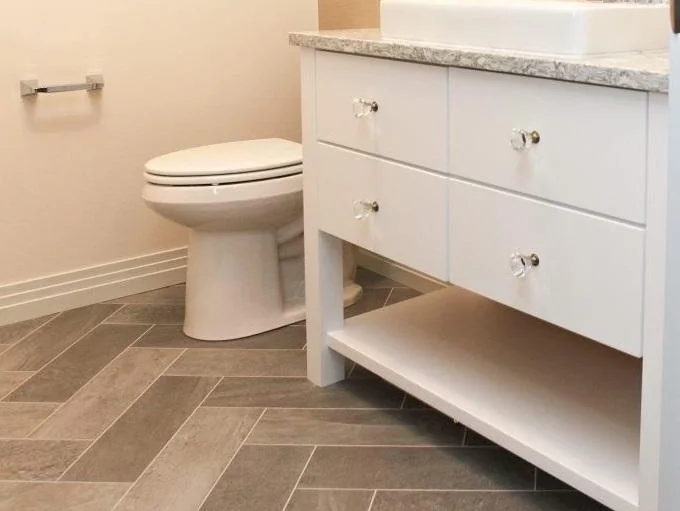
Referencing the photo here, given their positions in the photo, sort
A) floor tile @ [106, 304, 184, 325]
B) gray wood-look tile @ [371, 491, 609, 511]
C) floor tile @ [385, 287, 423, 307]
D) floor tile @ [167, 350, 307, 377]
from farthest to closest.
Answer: floor tile @ [385, 287, 423, 307], floor tile @ [106, 304, 184, 325], floor tile @ [167, 350, 307, 377], gray wood-look tile @ [371, 491, 609, 511]

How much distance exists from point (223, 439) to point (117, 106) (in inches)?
47.8

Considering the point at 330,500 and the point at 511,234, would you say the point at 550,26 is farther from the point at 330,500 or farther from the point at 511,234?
the point at 330,500

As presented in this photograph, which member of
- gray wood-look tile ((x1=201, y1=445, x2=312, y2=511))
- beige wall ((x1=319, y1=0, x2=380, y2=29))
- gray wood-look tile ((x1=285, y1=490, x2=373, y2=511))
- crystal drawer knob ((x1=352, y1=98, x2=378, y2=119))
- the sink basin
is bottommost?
gray wood-look tile ((x1=285, y1=490, x2=373, y2=511))

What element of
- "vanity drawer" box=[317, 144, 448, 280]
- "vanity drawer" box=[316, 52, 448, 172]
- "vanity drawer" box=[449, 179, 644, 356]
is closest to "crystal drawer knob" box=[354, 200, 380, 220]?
"vanity drawer" box=[317, 144, 448, 280]

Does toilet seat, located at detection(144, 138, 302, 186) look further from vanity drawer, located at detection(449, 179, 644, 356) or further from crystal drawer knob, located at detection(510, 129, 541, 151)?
crystal drawer knob, located at detection(510, 129, 541, 151)

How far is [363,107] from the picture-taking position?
1894 millimetres

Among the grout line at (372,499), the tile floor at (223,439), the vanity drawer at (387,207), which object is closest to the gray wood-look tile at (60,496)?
the tile floor at (223,439)

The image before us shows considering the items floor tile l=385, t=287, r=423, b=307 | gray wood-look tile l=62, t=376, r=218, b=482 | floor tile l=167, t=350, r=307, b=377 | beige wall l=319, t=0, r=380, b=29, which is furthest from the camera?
beige wall l=319, t=0, r=380, b=29

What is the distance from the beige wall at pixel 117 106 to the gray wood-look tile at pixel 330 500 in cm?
131

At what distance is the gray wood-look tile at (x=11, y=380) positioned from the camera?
225cm

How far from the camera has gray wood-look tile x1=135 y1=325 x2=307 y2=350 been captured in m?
2.47

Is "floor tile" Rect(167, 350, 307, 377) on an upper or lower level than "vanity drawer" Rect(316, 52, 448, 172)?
lower

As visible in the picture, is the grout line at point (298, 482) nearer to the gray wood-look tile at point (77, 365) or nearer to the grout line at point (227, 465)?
the grout line at point (227, 465)

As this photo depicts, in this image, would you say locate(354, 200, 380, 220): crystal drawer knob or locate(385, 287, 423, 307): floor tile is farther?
locate(385, 287, 423, 307): floor tile
